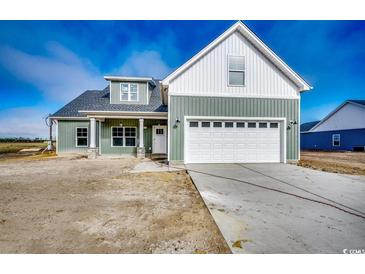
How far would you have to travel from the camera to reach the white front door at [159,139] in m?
13.3

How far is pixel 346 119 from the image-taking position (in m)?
20.9

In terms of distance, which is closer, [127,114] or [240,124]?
[240,124]

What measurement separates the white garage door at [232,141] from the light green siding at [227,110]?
409mm

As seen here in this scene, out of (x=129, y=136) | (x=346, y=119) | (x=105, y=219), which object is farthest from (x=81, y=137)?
(x=346, y=119)

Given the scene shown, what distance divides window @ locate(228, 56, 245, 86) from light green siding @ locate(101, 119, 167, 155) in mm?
5568

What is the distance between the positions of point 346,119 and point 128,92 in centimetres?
2359

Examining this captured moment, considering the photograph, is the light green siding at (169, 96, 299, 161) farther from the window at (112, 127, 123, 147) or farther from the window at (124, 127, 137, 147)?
the window at (112, 127, 123, 147)

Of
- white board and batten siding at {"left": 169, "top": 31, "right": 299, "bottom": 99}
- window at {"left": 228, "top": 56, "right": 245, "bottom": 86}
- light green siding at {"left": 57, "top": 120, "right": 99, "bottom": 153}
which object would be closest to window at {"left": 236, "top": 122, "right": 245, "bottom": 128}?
white board and batten siding at {"left": 169, "top": 31, "right": 299, "bottom": 99}

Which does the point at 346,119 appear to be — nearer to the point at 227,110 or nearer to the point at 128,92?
the point at 227,110

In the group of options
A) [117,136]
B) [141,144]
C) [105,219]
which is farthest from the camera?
[117,136]

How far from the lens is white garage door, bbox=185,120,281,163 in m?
9.41

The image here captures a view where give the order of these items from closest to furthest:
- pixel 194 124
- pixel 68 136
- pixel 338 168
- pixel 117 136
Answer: pixel 338 168 < pixel 194 124 < pixel 117 136 < pixel 68 136

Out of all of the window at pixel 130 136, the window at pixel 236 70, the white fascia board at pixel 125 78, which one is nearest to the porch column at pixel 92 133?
the window at pixel 130 136
